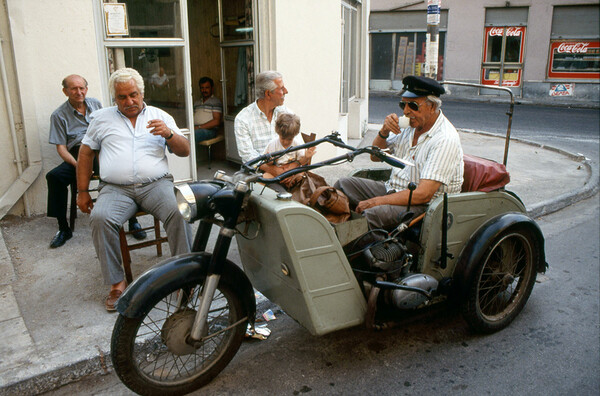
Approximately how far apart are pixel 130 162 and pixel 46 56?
81.3 inches

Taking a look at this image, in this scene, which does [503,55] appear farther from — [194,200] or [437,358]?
[194,200]

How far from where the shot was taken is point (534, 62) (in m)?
21.1

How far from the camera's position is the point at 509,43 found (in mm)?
21516

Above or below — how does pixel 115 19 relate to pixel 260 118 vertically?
above

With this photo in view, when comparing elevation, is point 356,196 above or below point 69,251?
above

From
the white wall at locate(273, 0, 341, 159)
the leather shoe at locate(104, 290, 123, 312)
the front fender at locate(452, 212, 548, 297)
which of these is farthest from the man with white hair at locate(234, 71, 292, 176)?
the white wall at locate(273, 0, 341, 159)

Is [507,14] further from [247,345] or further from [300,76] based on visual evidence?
[247,345]

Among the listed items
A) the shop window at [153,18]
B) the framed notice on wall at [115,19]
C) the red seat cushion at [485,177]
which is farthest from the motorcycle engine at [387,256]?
the shop window at [153,18]

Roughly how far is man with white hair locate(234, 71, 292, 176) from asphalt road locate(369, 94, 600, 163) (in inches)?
275

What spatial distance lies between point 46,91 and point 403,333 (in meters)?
4.12

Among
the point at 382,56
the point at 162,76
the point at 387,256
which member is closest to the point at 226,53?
the point at 162,76

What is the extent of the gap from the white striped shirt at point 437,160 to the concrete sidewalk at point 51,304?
A: 1.92m

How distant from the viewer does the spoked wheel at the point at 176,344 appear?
2846 mm

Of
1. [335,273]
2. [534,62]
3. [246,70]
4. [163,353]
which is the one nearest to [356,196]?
[335,273]
